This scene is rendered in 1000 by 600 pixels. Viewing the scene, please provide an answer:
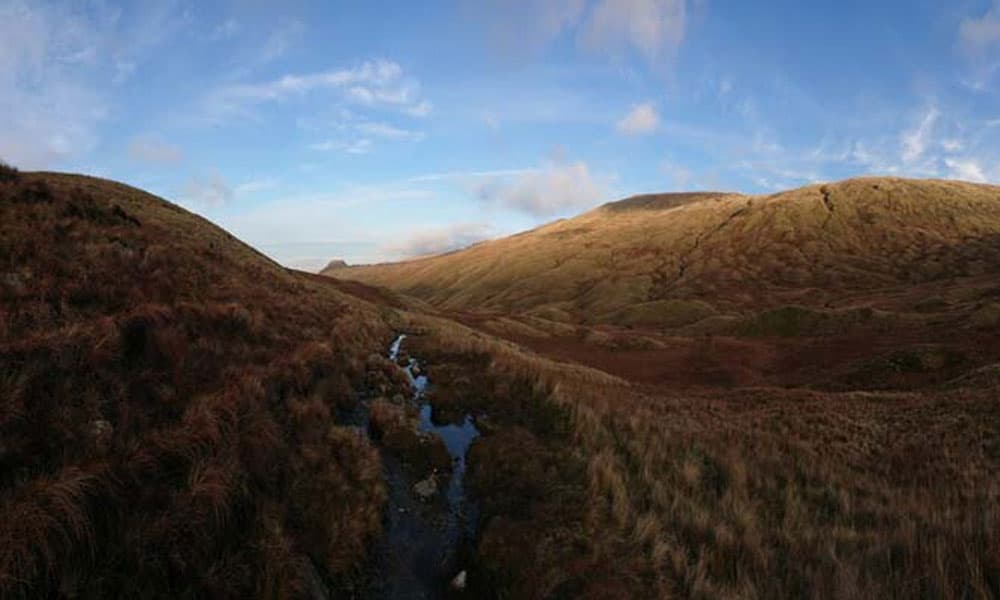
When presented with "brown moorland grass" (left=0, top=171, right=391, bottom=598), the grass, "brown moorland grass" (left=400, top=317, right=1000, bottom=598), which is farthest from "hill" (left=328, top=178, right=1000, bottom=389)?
"brown moorland grass" (left=0, top=171, right=391, bottom=598)

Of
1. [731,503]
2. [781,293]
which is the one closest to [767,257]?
[781,293]

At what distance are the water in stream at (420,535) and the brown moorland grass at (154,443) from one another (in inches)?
16.4

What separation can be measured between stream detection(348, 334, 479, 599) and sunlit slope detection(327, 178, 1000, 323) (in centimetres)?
9553

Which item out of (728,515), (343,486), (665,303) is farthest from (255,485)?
(665,303)

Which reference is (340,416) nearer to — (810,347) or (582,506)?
(582,506)

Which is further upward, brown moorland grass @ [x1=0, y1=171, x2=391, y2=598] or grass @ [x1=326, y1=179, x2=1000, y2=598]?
brown moorland grass @ [x1=0, y1=171, x2=391, y2=598]

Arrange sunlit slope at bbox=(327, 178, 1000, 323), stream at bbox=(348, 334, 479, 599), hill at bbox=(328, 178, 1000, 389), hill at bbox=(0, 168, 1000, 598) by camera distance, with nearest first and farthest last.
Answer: hill at bbox=(0, 168, 1000, 598) → stream at bbox=(348, 334, 479, 599) → hill at bbox=(328, 178, 1000, 389) → sunlit slope at bbox=(327, 178, 1000, 323)

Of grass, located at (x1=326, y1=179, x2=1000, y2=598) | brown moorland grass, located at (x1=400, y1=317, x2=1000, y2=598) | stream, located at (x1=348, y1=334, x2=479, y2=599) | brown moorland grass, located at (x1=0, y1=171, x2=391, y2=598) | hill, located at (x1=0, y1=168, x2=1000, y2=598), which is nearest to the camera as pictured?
brown moorland grass, located at (x1=0, y1=171, x2=391, y2=598)

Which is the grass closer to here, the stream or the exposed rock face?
the stream

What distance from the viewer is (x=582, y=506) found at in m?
7.87

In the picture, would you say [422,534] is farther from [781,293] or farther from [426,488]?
[781,293]

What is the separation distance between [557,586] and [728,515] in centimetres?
365

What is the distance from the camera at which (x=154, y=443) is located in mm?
6574

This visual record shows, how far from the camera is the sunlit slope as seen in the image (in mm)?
123500
